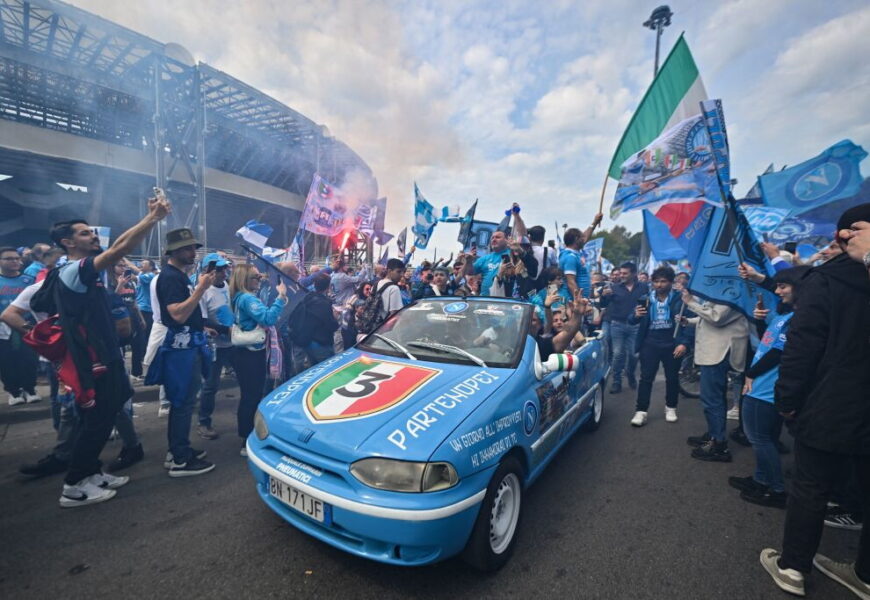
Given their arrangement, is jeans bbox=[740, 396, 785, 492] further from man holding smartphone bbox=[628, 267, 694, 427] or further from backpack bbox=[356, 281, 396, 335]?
backpack bbox=[356, 281, 396, 335]

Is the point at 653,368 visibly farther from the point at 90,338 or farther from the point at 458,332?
the point at 90,338

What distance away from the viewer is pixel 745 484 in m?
3.16


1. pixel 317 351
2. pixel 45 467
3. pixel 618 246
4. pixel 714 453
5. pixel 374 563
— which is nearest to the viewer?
pixel 374 563

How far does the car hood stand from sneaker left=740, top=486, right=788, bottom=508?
2.28m

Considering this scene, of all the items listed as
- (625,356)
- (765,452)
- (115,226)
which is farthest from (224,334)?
(115,226)

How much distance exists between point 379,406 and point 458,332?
1.12 metres

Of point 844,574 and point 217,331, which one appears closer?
point 844,574

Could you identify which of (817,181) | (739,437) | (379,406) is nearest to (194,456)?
(379,406)

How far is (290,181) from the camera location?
84.7 ft

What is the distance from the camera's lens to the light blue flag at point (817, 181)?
6.10m

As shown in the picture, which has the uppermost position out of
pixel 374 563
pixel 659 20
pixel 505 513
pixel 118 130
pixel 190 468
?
pixel 659 20

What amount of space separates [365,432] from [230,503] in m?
1.64

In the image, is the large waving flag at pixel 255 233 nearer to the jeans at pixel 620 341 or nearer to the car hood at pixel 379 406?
the car hood at pixel 379 406

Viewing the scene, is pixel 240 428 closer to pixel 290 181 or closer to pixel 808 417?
pixel 808 417
